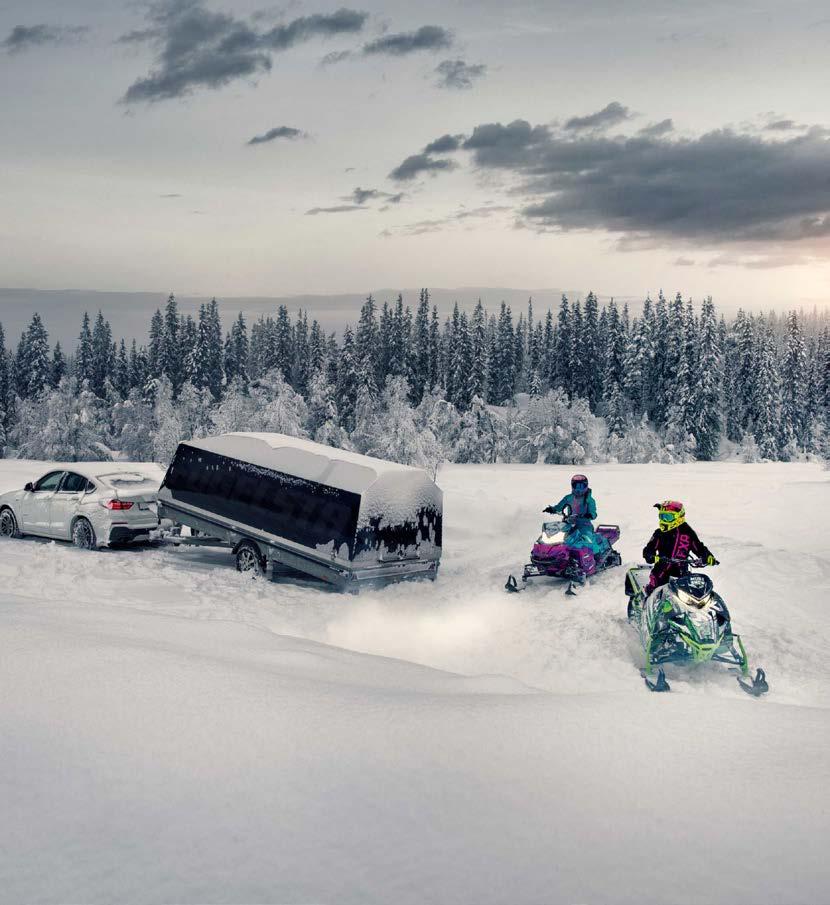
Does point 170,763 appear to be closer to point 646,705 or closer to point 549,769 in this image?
point 549,769

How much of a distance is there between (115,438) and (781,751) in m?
79.1

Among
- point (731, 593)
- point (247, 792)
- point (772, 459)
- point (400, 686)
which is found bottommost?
point (772, 459)

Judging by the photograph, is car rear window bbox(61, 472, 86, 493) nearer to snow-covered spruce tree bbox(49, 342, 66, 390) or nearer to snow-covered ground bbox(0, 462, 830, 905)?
snow-covered ground bbox(0, 462, 830, 905)

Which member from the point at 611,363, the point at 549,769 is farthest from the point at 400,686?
the point at 611,363

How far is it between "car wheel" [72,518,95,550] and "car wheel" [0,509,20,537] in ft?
6.51

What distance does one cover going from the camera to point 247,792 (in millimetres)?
4133

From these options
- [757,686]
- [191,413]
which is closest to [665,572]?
[757,686]

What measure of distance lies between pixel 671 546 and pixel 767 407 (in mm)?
75338

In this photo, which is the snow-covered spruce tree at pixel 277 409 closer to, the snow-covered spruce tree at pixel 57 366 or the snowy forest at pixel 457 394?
the snowy forest at pixel 457 394

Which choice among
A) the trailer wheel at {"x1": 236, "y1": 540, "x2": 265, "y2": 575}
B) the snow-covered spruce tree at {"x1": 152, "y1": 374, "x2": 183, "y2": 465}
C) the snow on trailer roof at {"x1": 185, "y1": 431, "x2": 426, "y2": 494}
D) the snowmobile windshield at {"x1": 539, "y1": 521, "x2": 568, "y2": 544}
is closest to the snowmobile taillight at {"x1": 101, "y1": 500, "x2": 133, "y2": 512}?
the snow on trailer roof at {"x1": 185, "y1": 431, "x2": 426, "y2": 494}

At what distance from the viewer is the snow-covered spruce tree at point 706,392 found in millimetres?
74375

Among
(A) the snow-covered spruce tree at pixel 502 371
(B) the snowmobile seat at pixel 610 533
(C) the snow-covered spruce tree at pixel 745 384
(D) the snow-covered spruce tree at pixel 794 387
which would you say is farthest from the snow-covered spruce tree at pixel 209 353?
(B) the snowmobile seat at pixel 610 533

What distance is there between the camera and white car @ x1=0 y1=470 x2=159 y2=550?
1505cm

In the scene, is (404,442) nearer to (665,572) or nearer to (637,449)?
(637,449)
